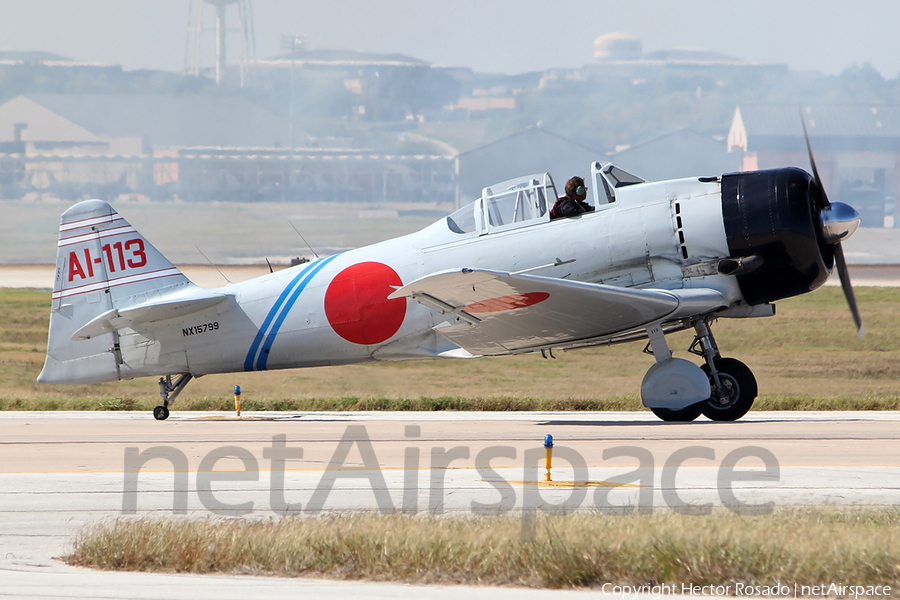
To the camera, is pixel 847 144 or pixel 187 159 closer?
pixel 847 144

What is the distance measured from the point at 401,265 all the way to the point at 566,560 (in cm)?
771

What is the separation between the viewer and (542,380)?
68.5 ft

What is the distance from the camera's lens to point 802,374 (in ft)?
68.0

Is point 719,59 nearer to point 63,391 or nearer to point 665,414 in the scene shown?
point 63,391

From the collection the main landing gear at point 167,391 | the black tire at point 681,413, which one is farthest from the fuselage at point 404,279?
the black tire at point 681,413

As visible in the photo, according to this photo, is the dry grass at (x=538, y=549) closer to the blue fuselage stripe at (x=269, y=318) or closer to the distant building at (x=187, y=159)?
the blue fuselage stripe at (x=269, y=318)

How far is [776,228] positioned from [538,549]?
6.84 metres

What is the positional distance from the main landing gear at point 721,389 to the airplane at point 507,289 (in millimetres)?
17

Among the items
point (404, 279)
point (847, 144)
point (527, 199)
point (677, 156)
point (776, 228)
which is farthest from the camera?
point (847, 144)

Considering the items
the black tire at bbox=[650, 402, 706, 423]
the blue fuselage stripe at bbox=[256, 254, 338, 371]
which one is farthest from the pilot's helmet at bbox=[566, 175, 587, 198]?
the blue fuselage stripe at bbox=[256, 254, 338, 371]

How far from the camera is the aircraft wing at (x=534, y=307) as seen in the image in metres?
10.5

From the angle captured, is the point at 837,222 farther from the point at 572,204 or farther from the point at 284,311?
the point at 284,311

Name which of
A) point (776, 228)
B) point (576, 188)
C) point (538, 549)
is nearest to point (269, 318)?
point (576, 188)

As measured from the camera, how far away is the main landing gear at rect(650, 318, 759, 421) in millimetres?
11844
